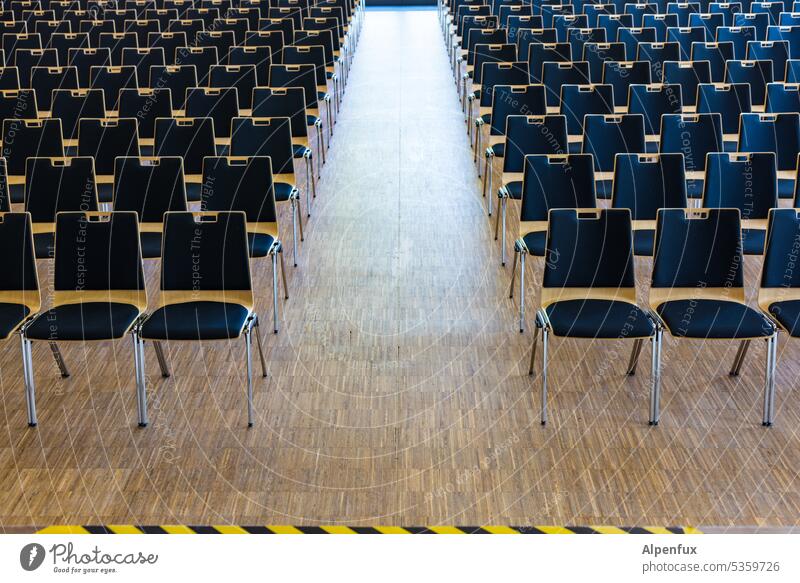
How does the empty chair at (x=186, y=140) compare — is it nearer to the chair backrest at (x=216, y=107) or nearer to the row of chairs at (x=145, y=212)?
the row of chairs at (x=145, y=212)

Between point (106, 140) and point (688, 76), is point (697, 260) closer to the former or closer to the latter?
point (688, 76)

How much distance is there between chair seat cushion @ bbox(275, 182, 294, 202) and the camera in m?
6.91

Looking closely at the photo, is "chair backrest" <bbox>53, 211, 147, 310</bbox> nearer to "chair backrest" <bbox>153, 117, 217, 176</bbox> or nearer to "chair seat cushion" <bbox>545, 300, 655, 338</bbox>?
"chair backrest" <bbox>153, 117, 217, 176</bbox>

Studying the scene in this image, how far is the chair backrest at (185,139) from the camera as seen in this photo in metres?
7.32

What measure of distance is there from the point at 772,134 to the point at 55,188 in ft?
18.2

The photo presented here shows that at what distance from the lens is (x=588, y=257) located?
5328mm

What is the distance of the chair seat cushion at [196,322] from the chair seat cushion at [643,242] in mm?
2685

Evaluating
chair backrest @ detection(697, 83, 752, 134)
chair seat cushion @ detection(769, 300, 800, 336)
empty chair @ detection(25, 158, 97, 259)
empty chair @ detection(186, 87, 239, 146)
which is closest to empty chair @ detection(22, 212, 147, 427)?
empty chair @ detection(25, 158, 97, 259)

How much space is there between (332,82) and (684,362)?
275 inches

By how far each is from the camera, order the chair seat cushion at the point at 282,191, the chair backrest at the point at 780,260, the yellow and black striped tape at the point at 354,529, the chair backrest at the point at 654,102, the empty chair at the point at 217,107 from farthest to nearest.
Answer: the empty chair at the point at 217,107 → the chair backrest at the point at 654,102 → the chair seat cushion at the point at 282,191 → the chair backrest at the point at 780,260 → the yellow and black striped tape at the point at 354,529

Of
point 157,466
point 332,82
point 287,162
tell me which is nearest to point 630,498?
point 157,466

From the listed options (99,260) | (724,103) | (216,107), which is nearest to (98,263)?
(99,260)

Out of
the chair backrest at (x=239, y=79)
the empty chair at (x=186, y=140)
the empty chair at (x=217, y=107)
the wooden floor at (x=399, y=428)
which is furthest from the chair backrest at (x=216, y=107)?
the wooden floor at (x=399, y=428)

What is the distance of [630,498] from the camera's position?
431 centimetres
